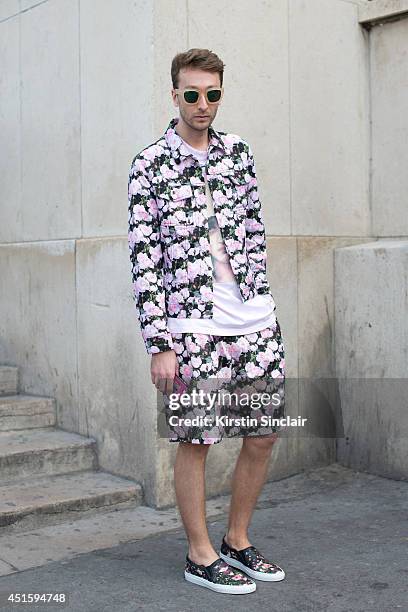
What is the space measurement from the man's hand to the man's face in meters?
0.95

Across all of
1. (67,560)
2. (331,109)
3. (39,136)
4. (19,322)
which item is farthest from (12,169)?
A: (67,560)

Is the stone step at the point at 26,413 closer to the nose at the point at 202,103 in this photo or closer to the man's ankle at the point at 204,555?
the man's ankle at the point at 204,555

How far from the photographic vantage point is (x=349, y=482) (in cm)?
571

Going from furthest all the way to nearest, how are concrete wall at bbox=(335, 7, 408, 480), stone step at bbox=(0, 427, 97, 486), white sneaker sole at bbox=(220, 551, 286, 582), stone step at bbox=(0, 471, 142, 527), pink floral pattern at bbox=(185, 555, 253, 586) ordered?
concrete wall at bbox=(335, 7, 408, 480) < stone step at bbox=(0, 427, 97, 486) < stone step at bbox=(0, 471, 142, 527) < white sneaker sole at bbox=(220, 551, 286, 582) < pink floral pattern at bbox=(185, 555, 253, 586)

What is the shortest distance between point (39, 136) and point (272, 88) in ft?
5.45

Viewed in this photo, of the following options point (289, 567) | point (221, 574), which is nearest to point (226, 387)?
point (221, 574)

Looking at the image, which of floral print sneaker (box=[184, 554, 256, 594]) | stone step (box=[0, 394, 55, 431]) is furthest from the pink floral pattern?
stone step (box=[0, 394, 55, 431])

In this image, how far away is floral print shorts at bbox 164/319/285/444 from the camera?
3723 mm

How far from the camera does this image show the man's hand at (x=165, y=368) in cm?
364

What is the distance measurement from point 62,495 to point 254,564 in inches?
59.6

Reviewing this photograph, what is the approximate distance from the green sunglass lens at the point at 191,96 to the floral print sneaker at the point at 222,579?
193cm

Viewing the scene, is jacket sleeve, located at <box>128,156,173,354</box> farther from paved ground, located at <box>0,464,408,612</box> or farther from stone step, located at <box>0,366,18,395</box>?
stone step, located at <box>0,366,18,395</box>

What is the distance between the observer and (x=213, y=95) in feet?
12.0

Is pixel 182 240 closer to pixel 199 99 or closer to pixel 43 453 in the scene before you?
pixel 199 99
